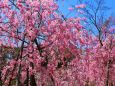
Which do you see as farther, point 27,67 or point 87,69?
point 87,69

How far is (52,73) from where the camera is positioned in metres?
12.7

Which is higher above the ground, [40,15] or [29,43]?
[40,15]

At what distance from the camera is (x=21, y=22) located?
1148 centimetres

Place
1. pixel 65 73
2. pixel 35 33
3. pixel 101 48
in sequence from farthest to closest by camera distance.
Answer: pixel 101 48 < pixel 65 73 < pixel 35 33

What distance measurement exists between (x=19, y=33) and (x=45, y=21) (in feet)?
3.81

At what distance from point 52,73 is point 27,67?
4.01 feet

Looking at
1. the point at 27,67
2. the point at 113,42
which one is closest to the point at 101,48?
the point at 113,42

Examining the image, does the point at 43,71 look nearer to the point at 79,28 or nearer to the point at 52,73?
the point at 52,73

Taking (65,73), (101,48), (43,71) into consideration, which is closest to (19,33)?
(43,71)

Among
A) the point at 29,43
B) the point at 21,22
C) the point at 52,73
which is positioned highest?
the point at 21,22

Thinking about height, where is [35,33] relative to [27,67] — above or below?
above

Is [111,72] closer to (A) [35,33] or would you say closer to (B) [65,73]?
(B) [65,73]

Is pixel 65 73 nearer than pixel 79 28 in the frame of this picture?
No

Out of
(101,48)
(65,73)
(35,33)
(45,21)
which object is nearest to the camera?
(35,33)
